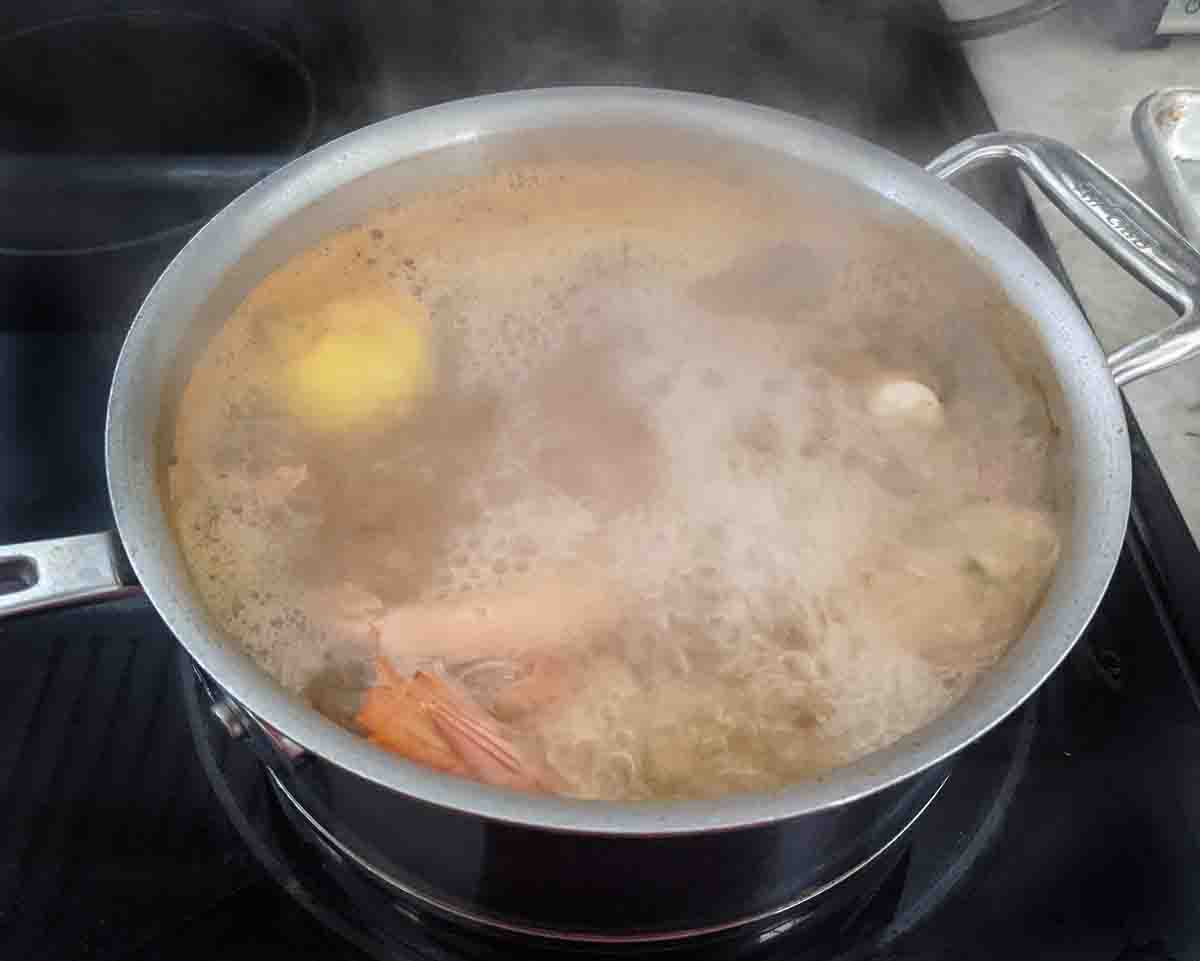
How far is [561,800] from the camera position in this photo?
0.63 m

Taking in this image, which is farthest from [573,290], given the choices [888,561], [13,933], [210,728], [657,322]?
[13,933]

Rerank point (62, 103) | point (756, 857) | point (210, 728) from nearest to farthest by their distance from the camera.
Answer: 1. point (756, 857)
2. point (210, 728)
3. point (62, 103)

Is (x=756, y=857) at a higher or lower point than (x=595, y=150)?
lower

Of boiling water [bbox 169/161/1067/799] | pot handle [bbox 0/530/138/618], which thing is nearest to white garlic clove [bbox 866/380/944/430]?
boiling water [bbox 169/161/1067/799]

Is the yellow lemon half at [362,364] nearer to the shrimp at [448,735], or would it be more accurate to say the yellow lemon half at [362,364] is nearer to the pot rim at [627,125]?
the pot rim at [627,125]

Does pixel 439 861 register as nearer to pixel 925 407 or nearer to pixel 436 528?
pixel 436 528

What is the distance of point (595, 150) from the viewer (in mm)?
1071

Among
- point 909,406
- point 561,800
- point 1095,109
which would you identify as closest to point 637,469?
point 909,406

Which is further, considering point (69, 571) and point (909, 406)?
point (909, 406)

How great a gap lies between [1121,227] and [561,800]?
0.66 meters

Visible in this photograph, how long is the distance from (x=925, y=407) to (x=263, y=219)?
563mm

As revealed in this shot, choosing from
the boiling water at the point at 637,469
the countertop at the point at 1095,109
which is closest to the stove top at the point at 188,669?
the countertop at the point at 1095,109

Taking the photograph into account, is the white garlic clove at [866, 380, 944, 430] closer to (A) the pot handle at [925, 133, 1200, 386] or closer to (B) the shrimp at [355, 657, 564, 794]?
(A) the pot handle at [925, 133, 1200, 386]

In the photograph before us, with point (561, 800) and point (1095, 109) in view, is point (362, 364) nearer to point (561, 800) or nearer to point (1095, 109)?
point (561, 800)
